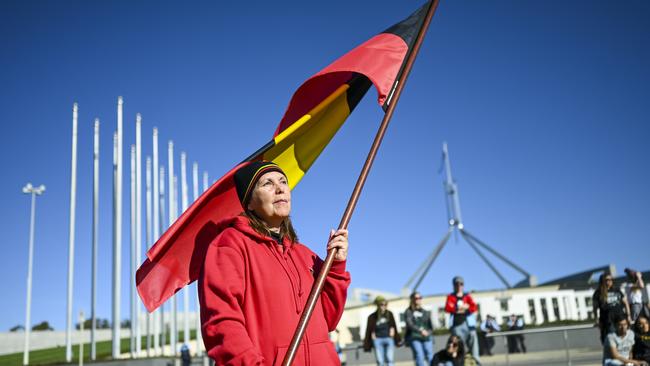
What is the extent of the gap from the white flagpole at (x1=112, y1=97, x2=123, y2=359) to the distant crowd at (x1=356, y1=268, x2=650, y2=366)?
42.6 feet

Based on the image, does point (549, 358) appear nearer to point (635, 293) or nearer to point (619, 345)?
point (635, 293)

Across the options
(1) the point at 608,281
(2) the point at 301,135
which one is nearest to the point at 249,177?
(2) the point at 301,135

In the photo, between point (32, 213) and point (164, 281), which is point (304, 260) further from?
point (32, 213)

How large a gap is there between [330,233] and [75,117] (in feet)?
71.5

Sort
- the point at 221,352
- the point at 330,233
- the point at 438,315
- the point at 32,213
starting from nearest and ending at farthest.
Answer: the point at 221,352
the point at 330,233
the point at 32,213
the point at 438,315

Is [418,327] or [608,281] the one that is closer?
[608,281]

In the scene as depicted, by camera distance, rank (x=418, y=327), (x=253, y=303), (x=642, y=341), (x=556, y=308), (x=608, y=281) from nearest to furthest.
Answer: (x=253, y=303) → (x=642, y=341) → (x=608, y=281) → (x=418, y=327) → (x=556, y=308)

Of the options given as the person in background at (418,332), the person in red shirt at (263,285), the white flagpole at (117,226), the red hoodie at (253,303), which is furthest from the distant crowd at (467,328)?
the white flagpole at (117,226)

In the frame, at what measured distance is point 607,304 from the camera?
9.73 meters

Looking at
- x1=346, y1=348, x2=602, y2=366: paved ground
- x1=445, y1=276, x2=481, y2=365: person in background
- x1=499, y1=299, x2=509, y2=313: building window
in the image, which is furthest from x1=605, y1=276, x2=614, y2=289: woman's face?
x1=499, y1=299, x2=509, y2=313: building window

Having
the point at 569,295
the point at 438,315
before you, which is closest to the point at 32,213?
the point at 438,315

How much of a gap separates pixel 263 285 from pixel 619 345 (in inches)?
308

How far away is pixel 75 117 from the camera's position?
22.6m

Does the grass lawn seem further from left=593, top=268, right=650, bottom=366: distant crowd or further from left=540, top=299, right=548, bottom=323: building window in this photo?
left=540, top=299, right=548, bottom=323: building window
